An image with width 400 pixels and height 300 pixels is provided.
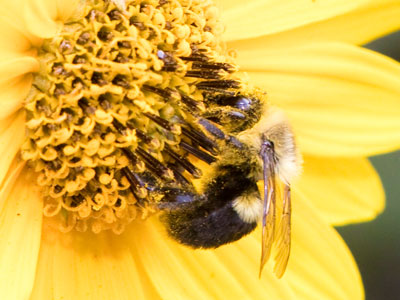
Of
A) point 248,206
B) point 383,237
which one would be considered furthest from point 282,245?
point 383,237

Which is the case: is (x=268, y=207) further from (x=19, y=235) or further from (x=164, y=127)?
(x=19, y=235)

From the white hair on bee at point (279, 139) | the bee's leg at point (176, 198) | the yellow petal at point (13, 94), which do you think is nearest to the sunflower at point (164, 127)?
the yellow petal at point (13, 94)

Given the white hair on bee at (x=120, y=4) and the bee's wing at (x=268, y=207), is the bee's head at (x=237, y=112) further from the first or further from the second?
the white hair on bee at (x=120, y=4)

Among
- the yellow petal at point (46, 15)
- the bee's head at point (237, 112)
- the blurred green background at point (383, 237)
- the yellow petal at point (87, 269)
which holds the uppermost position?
the yellow petal at point (46, 15)

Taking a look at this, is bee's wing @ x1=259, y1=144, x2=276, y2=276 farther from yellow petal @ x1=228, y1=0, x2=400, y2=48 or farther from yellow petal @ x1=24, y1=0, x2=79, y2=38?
yellow petal @ x1=228, y1=0, x2=400, y2=48

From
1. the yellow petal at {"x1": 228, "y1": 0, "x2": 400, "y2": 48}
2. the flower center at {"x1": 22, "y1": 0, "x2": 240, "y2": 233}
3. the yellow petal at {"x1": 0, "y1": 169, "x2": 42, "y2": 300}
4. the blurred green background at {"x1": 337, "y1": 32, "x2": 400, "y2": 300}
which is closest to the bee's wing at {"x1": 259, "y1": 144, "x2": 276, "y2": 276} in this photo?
the flower center at {"x1": 22, "y1": 0, "x2": 240, "y2": 233}

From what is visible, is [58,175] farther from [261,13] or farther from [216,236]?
[261,13]
